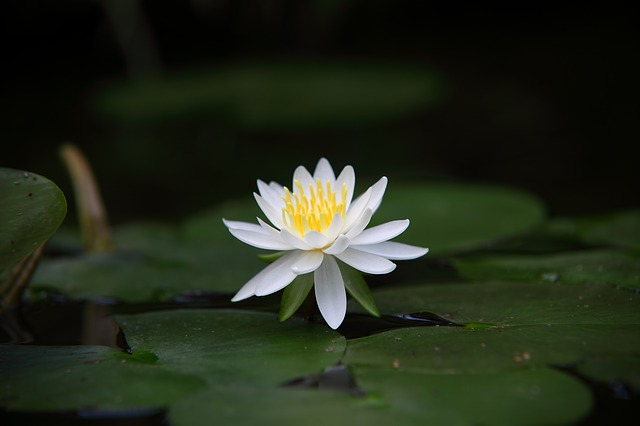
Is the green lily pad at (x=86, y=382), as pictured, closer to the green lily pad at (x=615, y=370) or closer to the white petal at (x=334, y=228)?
the white petal at (x=334, y=228)

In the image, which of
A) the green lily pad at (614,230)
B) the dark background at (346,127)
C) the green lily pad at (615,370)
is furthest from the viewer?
the dark background at (346,127)

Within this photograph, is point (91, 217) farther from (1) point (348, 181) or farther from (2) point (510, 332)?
(2) point (510, 332)

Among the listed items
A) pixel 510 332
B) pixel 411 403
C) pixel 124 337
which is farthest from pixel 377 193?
pixel 124 337

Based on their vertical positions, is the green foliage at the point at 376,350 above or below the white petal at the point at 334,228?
below

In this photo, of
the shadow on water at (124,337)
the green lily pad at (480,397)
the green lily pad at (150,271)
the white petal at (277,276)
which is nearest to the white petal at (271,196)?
the white petal at (277,276)

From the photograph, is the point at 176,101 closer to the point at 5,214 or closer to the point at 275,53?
the point at 275,53

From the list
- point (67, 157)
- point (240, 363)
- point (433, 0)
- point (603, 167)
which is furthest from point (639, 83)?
point (240, 363)

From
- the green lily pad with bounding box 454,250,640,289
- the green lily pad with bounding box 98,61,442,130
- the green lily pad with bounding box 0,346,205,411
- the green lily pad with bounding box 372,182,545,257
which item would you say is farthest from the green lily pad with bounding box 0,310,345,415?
the green lily pad with bounding box 98,61,442,130

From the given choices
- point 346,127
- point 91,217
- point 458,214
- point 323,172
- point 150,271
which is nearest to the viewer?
point 323,172
